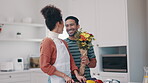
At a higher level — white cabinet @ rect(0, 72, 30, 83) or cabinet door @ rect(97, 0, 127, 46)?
cabinet door @ rect(97, 0, 127, 46)

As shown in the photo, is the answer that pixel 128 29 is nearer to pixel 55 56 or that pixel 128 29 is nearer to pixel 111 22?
pixel 111 22

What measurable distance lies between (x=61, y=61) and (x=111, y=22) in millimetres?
2326

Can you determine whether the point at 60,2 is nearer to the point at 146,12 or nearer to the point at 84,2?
the point at 84,2

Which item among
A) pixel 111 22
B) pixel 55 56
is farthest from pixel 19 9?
pixel 55 56

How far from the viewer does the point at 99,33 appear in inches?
159

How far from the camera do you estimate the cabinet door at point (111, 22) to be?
3.66 metres

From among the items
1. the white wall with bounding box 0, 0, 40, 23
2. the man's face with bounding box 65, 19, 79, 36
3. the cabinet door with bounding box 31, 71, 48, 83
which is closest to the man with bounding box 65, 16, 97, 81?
the man's face with bounding box 65, 19, 79, 36

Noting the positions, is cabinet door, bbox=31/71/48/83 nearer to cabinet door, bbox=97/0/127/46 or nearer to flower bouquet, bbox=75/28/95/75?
cabinet door, bbox=97/0/127/46

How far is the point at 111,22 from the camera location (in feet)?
12.6

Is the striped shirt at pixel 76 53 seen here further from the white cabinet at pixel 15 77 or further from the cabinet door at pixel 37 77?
the cabinet door at pixel 37 77

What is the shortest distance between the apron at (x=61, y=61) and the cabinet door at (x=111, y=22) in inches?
81.5

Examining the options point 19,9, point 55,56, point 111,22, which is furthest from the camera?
point 19,9

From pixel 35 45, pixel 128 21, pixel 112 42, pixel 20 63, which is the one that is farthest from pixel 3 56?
pixel 128 21

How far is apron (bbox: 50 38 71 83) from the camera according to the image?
1666 mm
